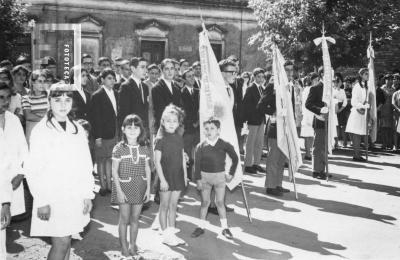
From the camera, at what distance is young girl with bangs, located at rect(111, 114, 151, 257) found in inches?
186

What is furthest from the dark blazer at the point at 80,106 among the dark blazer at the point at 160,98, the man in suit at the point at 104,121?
A: the dark blazer at the point at 160,98

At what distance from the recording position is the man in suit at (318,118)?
338 inches

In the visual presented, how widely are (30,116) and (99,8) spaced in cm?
1211

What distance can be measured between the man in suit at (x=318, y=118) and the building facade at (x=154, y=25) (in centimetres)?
1081

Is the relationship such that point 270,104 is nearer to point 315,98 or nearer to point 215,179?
point 315,98

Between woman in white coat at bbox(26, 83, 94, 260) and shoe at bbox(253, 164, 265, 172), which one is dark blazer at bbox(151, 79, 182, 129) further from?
woman in white coat at bbox(26, 83, 94, 260)

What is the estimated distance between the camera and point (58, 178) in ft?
12.1

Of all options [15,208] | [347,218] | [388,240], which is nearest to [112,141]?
[15,208]

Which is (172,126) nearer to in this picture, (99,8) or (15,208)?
(15,208)

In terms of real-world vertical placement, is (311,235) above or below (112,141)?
below

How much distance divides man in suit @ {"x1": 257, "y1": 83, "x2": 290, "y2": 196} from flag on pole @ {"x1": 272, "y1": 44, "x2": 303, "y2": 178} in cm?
23

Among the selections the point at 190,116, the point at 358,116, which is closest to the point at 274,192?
the point at 190,116

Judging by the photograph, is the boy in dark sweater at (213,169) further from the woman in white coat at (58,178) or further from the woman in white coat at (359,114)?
the woman in white coat at (359,114)

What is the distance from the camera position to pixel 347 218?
21.0 ft
